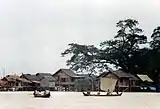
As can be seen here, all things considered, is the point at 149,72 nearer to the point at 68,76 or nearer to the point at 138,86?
the point at 138,86

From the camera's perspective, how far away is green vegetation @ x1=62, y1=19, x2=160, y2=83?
302 ft

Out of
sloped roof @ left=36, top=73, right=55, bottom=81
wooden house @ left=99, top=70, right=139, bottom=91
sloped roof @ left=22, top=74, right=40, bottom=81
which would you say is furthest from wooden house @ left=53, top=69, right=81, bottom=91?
wooden house @ left=99, top=70, right=139, bottom=91

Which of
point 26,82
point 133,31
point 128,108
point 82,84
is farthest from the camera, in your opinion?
point 26,82

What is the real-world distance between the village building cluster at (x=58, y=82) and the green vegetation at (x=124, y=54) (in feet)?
10.9

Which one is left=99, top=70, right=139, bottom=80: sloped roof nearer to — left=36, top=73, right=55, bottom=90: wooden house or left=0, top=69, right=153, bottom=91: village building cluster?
left=0, top=69, right=153, bottom=91: village building cluster

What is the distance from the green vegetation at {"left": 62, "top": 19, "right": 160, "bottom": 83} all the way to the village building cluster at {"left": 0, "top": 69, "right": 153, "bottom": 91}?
3330 mm

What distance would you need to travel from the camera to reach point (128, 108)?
40000mm

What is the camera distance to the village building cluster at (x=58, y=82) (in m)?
102

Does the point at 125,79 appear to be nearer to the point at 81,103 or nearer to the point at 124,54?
the point at 124,54

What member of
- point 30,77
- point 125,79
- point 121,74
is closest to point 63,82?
point 30,77

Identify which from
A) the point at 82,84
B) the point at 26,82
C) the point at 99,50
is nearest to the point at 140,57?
the point at 99,50

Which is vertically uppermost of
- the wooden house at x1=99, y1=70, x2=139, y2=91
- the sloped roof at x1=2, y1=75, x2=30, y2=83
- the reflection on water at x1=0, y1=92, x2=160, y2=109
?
the sloped roof at x1=2, y1=75, x2=30, y2=83

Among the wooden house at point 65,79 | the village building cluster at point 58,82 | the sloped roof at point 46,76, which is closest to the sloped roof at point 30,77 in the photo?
the village building cluster at point 58,82

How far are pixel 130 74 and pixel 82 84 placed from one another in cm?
1286
